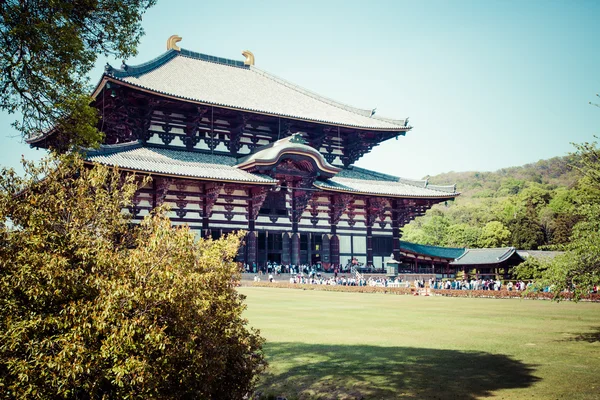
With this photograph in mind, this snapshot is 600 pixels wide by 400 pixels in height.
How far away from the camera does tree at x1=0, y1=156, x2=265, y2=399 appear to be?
5371mm

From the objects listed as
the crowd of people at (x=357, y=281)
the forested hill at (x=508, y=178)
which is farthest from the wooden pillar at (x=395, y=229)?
the forested hill at (x=508, y=178)

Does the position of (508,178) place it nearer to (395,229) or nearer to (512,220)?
(512,220)

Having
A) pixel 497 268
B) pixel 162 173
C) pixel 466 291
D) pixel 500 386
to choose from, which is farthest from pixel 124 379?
pixel 497 268

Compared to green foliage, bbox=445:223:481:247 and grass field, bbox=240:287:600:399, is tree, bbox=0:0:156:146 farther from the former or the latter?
green foliage, bbox=445:223:481:247

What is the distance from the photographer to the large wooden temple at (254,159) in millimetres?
33062

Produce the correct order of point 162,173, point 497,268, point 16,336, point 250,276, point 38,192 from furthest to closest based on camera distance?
point 497,268
point 250,276
point 162,173
point 38,192
point 16,336

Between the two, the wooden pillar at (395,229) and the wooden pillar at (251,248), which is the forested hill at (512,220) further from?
the wooden pillar at (251,248)

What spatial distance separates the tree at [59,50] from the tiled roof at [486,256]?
154ft

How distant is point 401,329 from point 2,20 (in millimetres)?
11947

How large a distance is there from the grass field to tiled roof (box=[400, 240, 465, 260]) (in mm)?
32069

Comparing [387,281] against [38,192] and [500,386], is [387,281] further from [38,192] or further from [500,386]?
[38,192]

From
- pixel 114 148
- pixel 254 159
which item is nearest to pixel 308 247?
pixel 254 159

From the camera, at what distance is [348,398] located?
27.8 ft

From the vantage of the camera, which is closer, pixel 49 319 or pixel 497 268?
pixel 49 319
